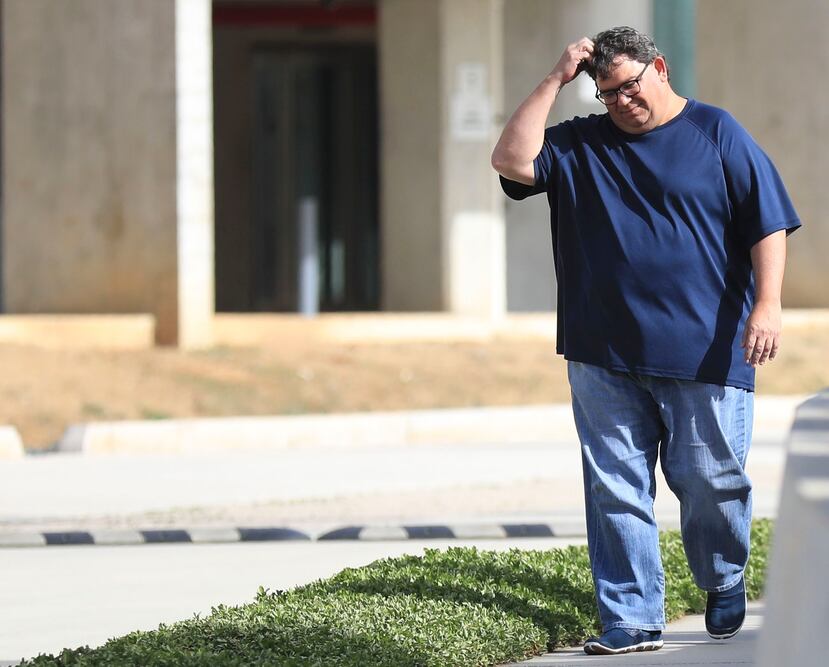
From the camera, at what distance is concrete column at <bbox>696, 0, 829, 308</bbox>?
20703mm

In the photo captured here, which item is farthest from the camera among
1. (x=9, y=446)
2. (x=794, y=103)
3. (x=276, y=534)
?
(x=794, y=103)

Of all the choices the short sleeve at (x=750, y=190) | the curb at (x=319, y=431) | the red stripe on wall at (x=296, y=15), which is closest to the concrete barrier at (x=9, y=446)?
the curb at (x=319, y=431)

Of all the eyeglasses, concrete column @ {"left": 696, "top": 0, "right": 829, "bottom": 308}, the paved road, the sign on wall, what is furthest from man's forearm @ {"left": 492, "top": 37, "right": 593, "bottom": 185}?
concrete column @ {"left": 696, "top": 0, "right": 829, "bottom": 308}

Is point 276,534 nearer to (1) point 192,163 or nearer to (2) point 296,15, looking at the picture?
(1) point 192,163

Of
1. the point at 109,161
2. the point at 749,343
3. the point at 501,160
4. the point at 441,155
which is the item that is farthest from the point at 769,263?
the point at 441,155

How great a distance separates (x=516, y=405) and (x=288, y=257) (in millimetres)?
11993

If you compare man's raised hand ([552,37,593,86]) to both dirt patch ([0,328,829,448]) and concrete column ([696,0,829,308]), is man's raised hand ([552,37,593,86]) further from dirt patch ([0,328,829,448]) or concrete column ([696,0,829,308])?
concrete column ([696,0,829,308])

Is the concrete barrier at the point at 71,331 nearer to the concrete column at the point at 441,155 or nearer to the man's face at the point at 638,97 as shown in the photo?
the concrete column at the point at 441,155

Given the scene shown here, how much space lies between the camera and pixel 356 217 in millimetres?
27156

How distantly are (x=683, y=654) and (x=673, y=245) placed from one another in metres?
1.14

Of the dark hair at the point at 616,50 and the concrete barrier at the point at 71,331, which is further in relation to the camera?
the concrete barrier at the point at 71,331

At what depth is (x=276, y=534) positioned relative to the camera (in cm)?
751

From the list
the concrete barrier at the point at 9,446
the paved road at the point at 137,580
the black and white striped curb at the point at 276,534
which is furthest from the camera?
the concrete barrier at the point at 9,446

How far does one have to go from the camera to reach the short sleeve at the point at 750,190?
15.4 ft
